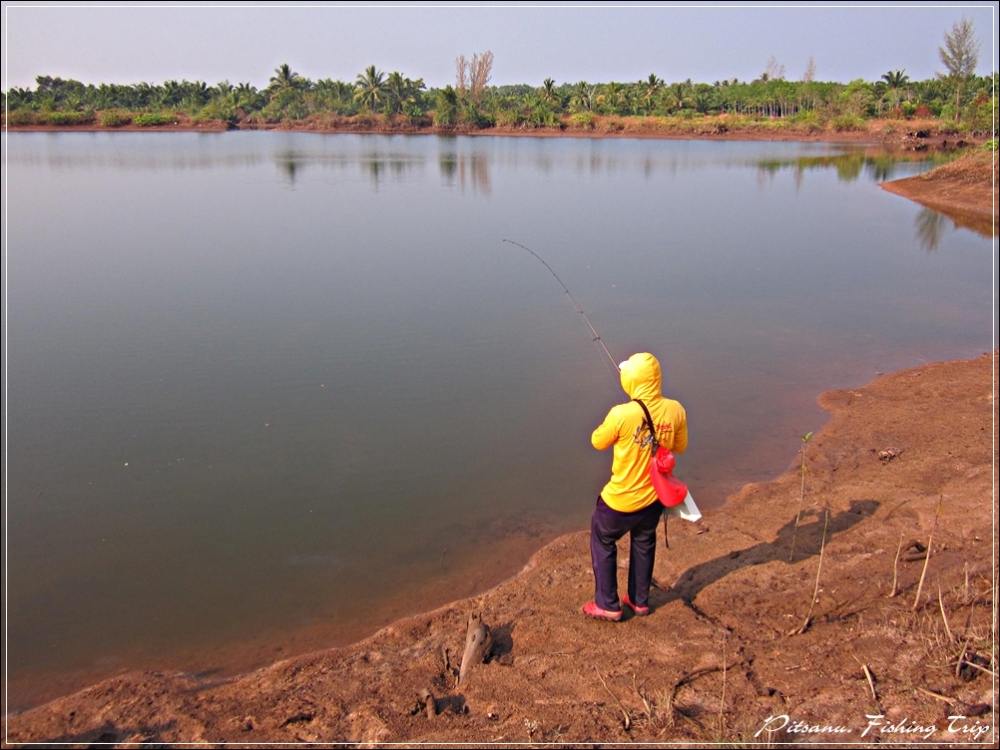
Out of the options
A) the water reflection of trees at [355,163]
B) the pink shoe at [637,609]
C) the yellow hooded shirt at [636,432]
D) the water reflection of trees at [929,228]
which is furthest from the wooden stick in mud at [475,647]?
the water reflection of trees at [355,163]

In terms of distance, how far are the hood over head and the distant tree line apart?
194 feet

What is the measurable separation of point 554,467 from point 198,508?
292cm

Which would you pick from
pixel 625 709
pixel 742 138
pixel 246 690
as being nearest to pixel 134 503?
pixel 246 690

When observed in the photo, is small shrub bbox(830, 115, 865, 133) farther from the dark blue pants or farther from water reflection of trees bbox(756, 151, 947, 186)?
the dark blue pants

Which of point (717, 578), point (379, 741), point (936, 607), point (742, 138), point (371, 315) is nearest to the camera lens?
point (379, 741)

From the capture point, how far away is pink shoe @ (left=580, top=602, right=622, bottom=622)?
402cm

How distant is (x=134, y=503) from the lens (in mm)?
5812

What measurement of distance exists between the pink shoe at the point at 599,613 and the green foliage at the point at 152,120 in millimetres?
67189

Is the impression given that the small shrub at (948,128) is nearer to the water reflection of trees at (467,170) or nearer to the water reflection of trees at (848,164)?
the water reflection of trees at (848,164)

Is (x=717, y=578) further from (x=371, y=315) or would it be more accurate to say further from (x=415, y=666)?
(x=371, y=315)

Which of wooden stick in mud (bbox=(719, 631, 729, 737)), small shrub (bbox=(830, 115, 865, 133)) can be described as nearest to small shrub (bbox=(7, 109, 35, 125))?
small shrub (bbox=(830, 115, 865, 133))

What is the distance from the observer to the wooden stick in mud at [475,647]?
145 inches

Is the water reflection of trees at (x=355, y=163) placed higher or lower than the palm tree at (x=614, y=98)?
lower

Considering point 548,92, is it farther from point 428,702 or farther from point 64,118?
A: point 428,702
